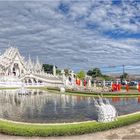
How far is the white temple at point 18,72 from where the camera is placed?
284 ft

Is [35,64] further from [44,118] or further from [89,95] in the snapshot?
[44,118]

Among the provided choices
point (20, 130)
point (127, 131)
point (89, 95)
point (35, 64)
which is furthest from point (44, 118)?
point (35, 64)

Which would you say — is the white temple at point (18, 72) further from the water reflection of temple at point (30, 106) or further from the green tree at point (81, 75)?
the water reflection of temple at point (30, 106)

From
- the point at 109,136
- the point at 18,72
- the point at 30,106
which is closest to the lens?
the point at 109,136

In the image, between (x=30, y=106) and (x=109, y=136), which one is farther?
(x=30, y=106)

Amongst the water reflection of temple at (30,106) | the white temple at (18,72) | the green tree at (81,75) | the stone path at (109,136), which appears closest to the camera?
the stone path at (109,136)

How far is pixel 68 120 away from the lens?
23.4 meters

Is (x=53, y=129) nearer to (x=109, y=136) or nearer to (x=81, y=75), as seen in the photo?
(x=109, y=136)

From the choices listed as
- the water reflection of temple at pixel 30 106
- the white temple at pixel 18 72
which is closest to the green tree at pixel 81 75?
the white temple at pixel 18 72

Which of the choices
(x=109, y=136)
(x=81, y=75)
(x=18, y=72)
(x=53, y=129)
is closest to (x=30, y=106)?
(x=53, y=129)

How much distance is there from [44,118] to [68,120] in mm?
2499

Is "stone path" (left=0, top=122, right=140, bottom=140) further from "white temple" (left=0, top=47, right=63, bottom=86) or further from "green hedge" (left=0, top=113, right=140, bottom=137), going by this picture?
"white temple" (left=0, top=47, right=63, bottom=86)

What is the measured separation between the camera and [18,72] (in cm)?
10719

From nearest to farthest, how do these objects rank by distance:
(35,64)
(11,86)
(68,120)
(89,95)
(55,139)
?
(55,139), (68,120), (89,95), (11,86), (35,64)
